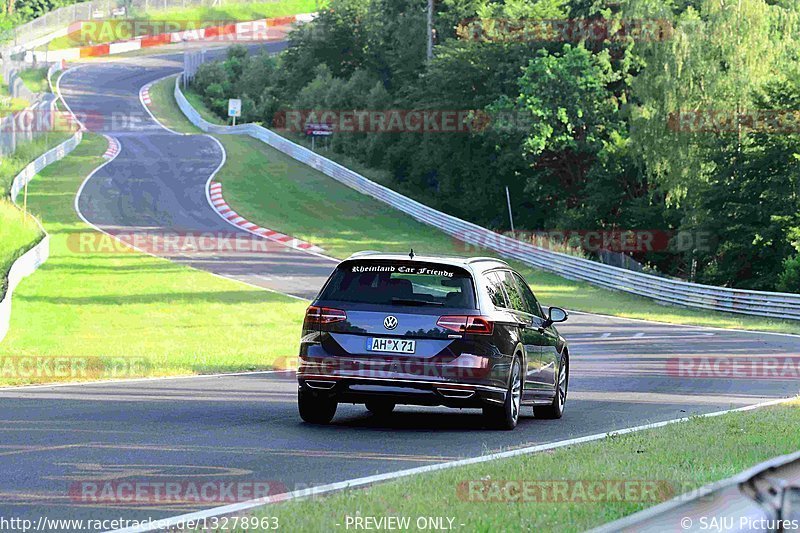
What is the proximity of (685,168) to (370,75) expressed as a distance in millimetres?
36251

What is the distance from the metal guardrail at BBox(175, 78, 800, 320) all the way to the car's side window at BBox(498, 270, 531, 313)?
28671 millimetres

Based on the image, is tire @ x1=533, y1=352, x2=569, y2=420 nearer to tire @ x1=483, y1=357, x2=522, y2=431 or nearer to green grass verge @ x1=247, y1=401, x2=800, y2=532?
tire @ x1=483, y1=357, x2=522, y2=431

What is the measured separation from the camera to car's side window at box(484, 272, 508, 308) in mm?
12148

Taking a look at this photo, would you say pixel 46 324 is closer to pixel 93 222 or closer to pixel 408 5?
pixel 93 222

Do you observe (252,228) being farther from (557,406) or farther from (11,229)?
(557,406)

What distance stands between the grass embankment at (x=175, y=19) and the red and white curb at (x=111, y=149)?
44.5 metres

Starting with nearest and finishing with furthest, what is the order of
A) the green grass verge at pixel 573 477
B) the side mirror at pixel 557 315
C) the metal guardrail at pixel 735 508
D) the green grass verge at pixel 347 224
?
the metal guardrail at pixel 735 508 → the green grass verge at pixel 573 477 → the side mirror at pixel 557 315 → the green grass verge at pixel 347 224

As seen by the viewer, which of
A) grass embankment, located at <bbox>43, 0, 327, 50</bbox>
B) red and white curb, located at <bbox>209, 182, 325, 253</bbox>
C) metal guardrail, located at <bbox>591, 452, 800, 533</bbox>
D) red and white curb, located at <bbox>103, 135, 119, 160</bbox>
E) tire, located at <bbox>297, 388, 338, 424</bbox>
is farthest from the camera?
grass embankment, located at <bbox>43, 0, 327, 50</bbox>

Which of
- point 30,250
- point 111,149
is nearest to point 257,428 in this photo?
point 30,250

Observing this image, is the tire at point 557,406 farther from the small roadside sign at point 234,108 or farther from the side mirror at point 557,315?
the small roadside sign at point 234,108

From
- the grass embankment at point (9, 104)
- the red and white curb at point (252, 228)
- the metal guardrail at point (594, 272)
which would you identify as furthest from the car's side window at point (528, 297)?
the grass embankment at point (9, 104)

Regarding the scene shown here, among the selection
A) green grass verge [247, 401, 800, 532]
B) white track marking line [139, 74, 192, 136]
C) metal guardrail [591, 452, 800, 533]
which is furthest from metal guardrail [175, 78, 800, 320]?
metal guardrail [591, 452, 800, 533]

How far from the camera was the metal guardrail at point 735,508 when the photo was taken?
11.6ft

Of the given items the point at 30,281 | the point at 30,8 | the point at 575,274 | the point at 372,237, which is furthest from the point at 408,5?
the point at 30,8
